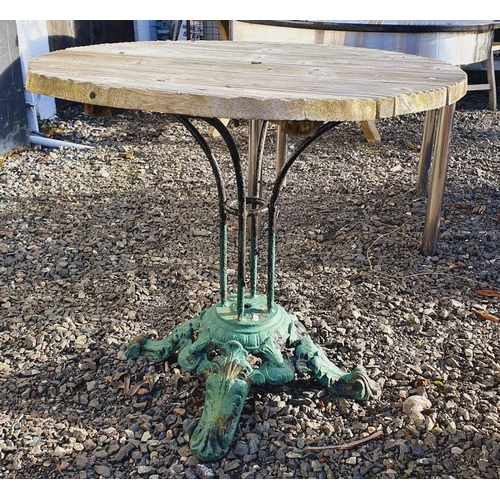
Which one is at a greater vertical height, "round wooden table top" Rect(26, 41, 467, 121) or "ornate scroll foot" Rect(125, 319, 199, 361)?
"round wooden table top" Rect(26, 41, 467, 121)

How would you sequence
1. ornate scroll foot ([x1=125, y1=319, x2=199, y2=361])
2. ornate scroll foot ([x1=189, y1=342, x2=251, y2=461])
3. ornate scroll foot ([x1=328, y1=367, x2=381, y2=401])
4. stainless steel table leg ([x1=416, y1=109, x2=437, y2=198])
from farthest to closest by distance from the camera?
stainless steel table leg ([x1=416, y1=109, x2=437, y2=198])
ornate scroll foot ([x1=125, y1=319, x2=199, y2=361])
ornate scroll foot ([x1=328, y1=367, x2=381, y2=401])
ornate scroll foot ([x1=189, y1=342, x2=251, y2=461])

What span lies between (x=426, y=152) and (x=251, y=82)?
2127mm

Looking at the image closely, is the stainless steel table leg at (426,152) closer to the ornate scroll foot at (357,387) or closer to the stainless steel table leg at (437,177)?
the stainless steel table leg at (437,177)


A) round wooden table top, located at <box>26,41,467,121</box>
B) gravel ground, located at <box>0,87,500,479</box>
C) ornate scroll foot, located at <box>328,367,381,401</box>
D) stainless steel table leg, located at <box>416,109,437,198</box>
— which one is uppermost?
round wooden table top, located at <box>26,41,467,121</box>

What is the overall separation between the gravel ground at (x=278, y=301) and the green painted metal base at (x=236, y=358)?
58 mm

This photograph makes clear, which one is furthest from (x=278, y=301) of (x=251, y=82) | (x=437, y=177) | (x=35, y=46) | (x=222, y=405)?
(x=35, y=46)

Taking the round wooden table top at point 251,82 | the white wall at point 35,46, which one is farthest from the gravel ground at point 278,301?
the round wooden table top at point 251,82

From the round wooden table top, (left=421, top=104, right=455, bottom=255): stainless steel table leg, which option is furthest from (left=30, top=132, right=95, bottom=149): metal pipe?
(left=421, top=104, right=455, bottom=255): stainless steel table leg

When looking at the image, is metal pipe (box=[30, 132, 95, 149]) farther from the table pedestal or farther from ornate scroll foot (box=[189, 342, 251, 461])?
ornate scroll foot (box=[189, 342, 251, 461])

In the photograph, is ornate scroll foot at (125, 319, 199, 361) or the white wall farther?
the white wall

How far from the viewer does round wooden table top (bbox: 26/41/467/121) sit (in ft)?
4.44

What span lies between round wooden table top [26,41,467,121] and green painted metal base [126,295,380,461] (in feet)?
2.59

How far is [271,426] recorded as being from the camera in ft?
6.17

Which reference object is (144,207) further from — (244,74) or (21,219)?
(244,74)
